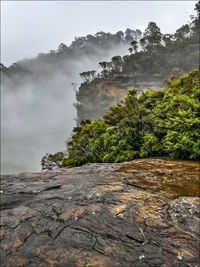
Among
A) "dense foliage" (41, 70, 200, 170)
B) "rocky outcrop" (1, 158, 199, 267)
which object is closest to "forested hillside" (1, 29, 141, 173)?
"dense foliage" (41, 70, 200, 170)

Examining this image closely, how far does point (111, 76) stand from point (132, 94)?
49.1 meters

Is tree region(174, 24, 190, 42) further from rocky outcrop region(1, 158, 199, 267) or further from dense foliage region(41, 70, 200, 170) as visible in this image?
rocky outcrop region(1, 158, 199, 267)

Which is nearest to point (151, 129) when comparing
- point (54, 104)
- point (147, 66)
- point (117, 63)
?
point (147, 66)

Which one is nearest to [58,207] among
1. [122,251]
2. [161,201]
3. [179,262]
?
[122,251]

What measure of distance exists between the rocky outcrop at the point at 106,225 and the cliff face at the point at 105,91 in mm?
A: 49702

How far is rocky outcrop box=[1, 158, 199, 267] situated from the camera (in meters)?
3.47

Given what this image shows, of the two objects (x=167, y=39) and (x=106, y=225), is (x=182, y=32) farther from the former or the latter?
(x=106, y=225)

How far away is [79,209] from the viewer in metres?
5.47

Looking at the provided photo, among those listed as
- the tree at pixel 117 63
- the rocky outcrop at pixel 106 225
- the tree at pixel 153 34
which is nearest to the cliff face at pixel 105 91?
the tree at pixel 117 63

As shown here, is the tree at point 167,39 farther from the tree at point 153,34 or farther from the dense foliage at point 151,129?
the dense foliage at point 151,129

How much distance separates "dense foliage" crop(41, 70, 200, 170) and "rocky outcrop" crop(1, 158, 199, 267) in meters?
4.97

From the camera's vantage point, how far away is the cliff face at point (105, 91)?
56531 mm

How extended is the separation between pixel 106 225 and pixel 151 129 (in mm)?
14354

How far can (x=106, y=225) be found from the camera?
177 inches
